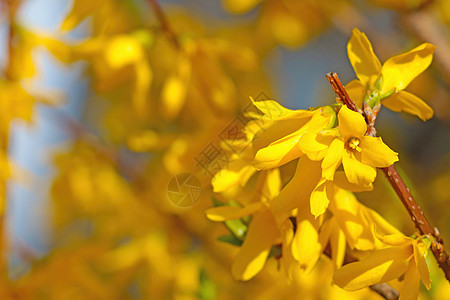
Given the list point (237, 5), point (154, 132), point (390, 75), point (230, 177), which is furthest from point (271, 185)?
point (154, 132)

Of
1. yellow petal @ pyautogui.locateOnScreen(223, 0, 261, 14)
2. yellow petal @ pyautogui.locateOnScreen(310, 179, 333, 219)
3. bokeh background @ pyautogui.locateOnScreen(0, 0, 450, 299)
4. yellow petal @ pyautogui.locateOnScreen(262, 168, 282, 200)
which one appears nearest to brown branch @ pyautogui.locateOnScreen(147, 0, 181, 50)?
bokeh background @ pyautogui.locateOnScreen(0, 0, 450, 299)

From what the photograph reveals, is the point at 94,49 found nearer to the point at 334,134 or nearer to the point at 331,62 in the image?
the point at 334,134

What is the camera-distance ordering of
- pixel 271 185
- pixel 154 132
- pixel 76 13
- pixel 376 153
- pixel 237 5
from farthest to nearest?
pixel 154 132 → pixel 237 5 → pixel 76 13 → pixel 271 185 → pixel 376 153

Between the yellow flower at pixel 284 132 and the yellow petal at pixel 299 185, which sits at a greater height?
the yellow flower at pixel 284 132

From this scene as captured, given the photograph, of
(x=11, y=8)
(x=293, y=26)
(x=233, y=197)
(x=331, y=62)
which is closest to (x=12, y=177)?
(x=11, y=8)

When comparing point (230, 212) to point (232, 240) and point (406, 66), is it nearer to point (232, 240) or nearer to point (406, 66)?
→ point (232, 240)

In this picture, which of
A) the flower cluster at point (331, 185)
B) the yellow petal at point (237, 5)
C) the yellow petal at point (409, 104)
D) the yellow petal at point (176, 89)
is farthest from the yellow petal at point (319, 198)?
the yellow petal at point (237, 5)

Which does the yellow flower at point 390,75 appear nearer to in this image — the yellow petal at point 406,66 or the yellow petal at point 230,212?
the yellow petal at point 406,66

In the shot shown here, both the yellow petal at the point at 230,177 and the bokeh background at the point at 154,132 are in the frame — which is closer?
the yellow petal at the point at 230,177

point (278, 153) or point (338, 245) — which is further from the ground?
point (278, 153)
